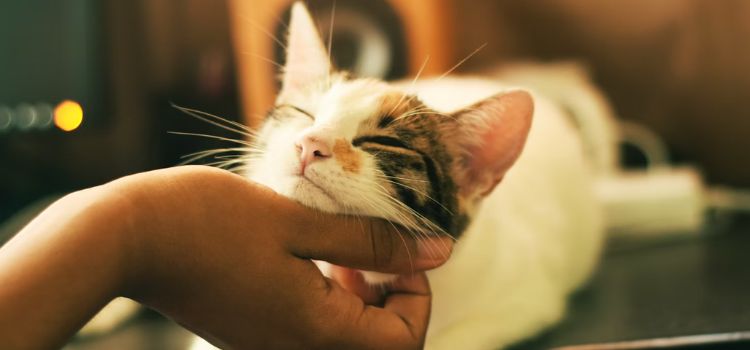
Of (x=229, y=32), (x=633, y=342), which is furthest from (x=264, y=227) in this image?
(x=229, y=32)

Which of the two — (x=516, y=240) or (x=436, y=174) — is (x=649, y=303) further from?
(x=436, y=174)

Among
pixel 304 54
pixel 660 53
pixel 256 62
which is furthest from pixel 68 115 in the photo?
pixel 660 53

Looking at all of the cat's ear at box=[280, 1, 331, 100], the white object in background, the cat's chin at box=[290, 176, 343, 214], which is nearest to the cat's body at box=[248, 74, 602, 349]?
the cat's chin at box=[290, 176, 343, 214]

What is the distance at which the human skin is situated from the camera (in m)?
0.45

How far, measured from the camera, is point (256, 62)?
4.82ft

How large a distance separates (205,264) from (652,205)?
1316 mm

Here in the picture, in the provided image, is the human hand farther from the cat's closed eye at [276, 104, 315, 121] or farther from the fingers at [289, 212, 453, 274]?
the cat's closed eye at [276, 104, 315, 121]

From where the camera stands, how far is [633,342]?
797 millimetres

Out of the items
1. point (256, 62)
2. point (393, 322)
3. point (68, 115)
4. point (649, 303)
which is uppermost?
point (256, 62)

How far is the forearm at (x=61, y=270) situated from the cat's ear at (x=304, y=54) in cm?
39

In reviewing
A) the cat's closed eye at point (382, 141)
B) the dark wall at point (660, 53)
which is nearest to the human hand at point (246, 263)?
the cat's closed eye at point (382, 141)

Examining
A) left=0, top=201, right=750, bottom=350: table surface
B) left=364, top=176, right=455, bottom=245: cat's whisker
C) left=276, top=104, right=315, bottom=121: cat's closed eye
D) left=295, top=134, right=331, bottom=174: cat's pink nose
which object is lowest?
left=0, top=201, right=750, bottom=350: table surface

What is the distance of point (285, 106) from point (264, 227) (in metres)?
0.30

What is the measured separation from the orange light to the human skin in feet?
2.95
